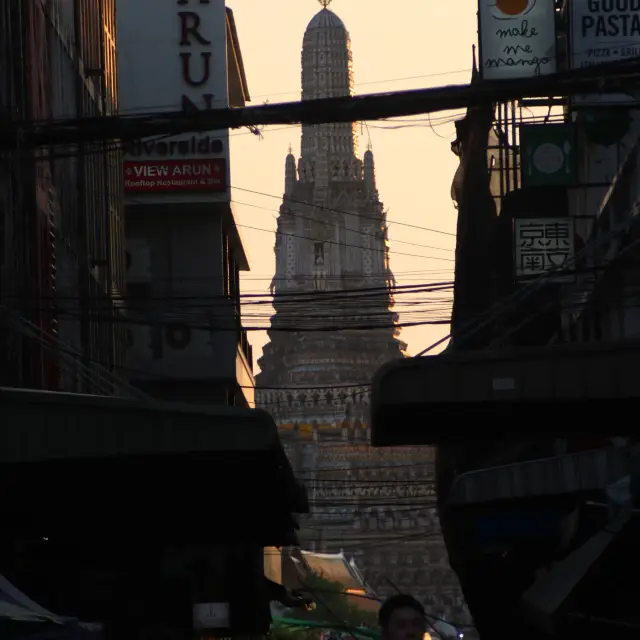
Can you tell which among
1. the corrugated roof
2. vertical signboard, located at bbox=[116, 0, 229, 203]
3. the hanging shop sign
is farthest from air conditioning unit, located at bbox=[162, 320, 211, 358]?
the corrugated roof

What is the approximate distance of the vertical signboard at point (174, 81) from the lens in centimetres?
5138

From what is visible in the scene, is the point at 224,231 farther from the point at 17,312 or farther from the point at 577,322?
the point at 17,312

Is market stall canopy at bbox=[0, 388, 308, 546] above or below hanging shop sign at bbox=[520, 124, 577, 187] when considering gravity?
below

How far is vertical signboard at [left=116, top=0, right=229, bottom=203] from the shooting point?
169 ft

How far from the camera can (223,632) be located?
94.1 feet

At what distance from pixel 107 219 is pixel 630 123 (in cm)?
1076

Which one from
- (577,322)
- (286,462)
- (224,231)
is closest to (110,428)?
(286,462)

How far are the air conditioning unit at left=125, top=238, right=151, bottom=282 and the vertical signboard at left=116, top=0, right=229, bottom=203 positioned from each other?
1985 mm

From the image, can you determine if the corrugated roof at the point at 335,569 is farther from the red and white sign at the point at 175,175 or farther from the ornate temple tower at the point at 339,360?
the red and white sign at the point at 175,175

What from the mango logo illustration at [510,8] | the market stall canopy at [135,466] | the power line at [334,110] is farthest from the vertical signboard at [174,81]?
the market stall canopy at [135,466]

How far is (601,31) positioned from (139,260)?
18.1 meters

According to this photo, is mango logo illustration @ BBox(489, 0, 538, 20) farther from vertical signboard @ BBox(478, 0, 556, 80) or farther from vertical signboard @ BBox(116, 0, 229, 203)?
vertical signboard @ BBox(116, 0, 229, 203)

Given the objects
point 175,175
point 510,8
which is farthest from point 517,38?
point 175,175

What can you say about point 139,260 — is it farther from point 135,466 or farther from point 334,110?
point 135,466
